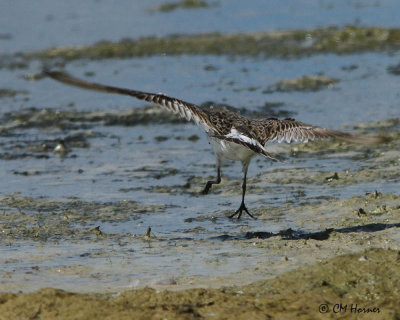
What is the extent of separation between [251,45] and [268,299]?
15.4 m

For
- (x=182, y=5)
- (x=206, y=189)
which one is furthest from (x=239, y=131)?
(x=182, y=5)

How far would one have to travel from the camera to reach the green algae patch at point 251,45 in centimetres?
2055

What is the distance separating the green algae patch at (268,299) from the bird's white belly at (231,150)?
2703mm

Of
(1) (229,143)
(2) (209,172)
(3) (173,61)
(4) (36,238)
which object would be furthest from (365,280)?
(3) (173,61)

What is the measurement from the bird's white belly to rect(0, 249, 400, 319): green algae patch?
2703 millimetres

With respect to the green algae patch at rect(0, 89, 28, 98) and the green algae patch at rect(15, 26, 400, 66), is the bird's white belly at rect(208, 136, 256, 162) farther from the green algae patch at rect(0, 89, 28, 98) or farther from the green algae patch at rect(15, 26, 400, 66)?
the green algae patch at rect(15, 26, 400, 66)

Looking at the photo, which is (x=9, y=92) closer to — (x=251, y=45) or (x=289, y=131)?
(x=251, y=45)

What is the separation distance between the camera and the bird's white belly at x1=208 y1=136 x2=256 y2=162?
9.44 metres

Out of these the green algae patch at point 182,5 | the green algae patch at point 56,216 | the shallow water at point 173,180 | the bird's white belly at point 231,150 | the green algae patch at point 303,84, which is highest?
the green algae patch at point 182,5

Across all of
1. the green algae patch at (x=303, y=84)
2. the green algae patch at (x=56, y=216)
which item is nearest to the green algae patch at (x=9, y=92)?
the green algae patch at (x=303, y=84)

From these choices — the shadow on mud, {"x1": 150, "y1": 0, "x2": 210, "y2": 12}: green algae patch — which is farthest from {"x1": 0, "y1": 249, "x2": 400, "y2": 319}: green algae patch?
{"x1": 150, "y1": 0, "x2": 210, "y2": 12}: green algae patch

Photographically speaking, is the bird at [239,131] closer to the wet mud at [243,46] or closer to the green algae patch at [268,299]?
the green algae patch at [268,299]

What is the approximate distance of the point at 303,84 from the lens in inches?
673

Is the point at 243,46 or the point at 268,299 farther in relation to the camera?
the point at 243,46
